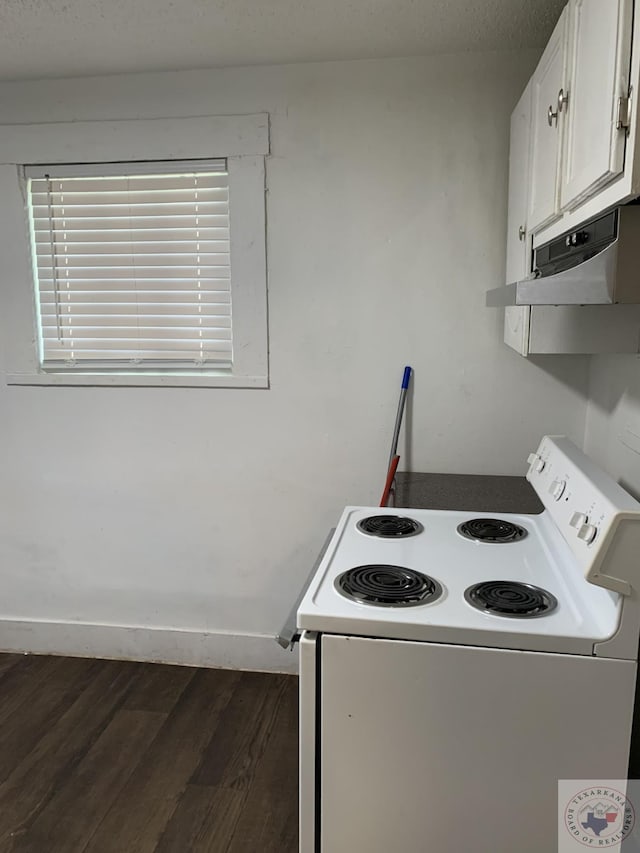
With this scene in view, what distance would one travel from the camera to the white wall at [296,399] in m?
2.48

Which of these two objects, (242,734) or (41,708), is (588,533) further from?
(41,708)

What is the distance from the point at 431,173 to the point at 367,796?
2068mm

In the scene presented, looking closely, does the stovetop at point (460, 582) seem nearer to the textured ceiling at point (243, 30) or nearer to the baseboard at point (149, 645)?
the baseboard at point (149, 645)

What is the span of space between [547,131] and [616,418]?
92cm

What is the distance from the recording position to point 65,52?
7.78 feet

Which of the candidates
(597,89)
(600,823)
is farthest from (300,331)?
(600,823)

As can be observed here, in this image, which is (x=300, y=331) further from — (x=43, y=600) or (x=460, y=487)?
(x=43, y=600)

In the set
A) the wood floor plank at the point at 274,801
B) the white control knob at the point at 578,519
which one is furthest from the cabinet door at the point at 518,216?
the wood floor plank at the point at 274,801

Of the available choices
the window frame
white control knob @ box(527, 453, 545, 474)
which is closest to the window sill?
the window frame

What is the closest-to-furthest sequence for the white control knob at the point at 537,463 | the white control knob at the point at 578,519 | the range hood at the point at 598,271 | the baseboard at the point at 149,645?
the range hood at the point at 598,271, the white control knob at the point at 578,519, the white control knob at the point at 537,463, the baseboard at the point at 149,645

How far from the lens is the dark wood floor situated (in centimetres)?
199

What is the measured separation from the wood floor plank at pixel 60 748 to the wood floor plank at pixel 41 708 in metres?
0.03

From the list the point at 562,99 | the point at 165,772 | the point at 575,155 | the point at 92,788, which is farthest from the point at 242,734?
the point at 562,99

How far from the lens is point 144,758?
232cm
